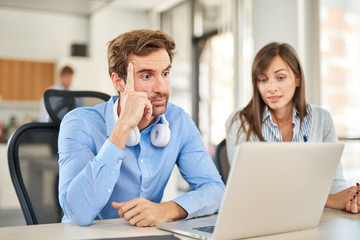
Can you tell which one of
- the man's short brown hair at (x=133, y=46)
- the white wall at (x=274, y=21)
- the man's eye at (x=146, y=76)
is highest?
the white wall at (x=274, y=21)

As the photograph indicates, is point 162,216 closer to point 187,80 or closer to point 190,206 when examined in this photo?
point 190,206

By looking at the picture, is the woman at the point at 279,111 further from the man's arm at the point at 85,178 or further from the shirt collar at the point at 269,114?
the man's arm at the point at 85,178

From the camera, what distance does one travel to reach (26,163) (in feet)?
4.91

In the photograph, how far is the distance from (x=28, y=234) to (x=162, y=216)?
1.14 ft

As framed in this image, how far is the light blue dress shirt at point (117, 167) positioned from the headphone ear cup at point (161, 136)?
1.5 inches

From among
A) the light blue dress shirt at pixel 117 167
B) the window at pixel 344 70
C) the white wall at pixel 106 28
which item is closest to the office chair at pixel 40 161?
the light blue dress shirt at pixel 117 167

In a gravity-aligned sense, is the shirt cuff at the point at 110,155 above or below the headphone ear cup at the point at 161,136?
below

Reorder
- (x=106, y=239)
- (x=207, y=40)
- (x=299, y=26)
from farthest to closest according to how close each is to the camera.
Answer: (x=207, y=40), (x=299, y=26), (x=106, y=239)

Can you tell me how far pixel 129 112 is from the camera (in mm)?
1288

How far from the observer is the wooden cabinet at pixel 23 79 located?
616 centimetres

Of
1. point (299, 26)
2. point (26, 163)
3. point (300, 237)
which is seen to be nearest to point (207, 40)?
point (299, 26)

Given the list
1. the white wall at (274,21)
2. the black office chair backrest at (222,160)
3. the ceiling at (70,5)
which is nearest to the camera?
the black office chair backrest at (222,160)

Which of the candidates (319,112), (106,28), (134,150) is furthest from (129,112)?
(106,28)

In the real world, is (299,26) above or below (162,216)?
above
